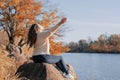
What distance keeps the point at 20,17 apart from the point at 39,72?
21.5 m

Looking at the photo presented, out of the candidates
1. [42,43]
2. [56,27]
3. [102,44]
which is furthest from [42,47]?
[102,44]

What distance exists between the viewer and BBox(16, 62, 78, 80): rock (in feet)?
34.4

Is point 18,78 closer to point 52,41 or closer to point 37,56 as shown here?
point 37,56

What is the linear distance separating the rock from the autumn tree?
68.0 feet

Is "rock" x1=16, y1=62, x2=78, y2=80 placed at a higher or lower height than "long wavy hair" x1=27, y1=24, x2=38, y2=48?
lower

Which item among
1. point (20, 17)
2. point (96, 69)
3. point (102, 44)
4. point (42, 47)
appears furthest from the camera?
point (102, 44)

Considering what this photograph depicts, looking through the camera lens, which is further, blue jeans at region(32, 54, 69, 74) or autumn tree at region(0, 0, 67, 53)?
autumn tree at region(0, 0, 67, 53)

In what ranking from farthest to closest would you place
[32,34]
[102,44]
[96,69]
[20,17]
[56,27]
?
[102,44] < [96,69] < [20,17] < [32,34] < [56,27]

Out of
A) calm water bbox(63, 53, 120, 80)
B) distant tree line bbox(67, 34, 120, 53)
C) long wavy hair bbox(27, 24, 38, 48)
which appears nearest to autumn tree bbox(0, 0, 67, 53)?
calm water bbox(63, 53, 120, 80)

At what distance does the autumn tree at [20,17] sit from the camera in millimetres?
31906

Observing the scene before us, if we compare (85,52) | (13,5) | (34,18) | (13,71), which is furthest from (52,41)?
(85,52)

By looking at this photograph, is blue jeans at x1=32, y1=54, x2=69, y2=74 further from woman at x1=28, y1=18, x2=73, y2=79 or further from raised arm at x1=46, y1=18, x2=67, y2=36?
raised arm at x1=46, y1=18, x2=67, y2=36

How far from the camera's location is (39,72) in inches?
416

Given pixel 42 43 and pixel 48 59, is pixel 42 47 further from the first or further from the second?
pixel 48 59
